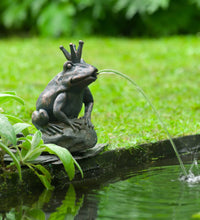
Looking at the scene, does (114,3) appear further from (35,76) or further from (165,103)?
(165,103)

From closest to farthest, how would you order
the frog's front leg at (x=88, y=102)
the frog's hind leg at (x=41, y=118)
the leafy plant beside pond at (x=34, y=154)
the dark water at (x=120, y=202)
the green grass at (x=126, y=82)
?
the dark water at (x=120, y=202), the leafy plant beside pond at (x=34, y=154), the frog's hind leg at (x=41, y=118), the frog's front leg at (x=88, y=102), the green grass at (x=126, y=82)

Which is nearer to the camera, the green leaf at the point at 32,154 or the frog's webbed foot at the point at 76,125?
the green leaf at the point at 32,154

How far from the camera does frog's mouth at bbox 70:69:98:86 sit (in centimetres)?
404

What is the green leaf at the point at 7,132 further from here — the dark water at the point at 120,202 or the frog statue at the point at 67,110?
the frog statue at the point at 67,110

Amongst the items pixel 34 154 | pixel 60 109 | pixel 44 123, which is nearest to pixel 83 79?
pixel 60 109

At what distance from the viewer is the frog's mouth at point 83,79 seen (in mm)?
4039

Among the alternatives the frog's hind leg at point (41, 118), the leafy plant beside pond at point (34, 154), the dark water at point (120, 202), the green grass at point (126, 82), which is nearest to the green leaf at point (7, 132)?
the leafy plant beside pond at point (34, 154)

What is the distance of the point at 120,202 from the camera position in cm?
349

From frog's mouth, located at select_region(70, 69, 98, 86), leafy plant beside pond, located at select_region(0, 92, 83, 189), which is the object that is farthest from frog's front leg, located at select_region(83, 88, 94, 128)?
leafy plant beside pond, located at select_region(0, 92, 83, 189)

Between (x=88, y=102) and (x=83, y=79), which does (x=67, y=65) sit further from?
(x=88, y=102)

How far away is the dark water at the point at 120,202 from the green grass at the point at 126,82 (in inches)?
36.3

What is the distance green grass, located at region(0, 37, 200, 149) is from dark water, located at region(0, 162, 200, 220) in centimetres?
92

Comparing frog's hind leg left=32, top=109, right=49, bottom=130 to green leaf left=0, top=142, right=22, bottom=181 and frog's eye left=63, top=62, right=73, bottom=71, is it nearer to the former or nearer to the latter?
frog's eye left=63, top=62, right=73, bottom=71

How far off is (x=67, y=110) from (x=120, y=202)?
1.15m
